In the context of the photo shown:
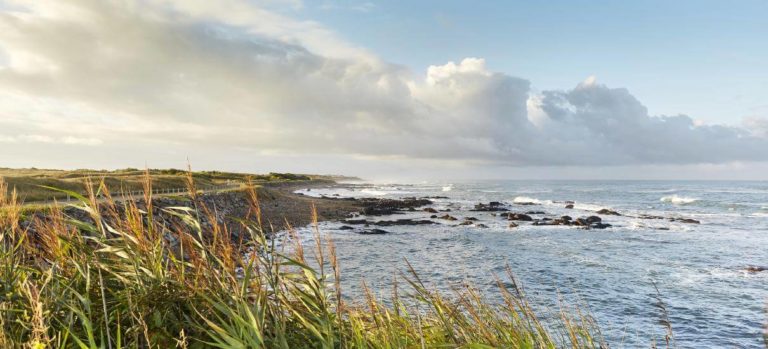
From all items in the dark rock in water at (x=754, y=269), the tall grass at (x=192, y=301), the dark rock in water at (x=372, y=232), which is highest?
the tall grass at (x=192, y=301)

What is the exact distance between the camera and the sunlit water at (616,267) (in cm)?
1347

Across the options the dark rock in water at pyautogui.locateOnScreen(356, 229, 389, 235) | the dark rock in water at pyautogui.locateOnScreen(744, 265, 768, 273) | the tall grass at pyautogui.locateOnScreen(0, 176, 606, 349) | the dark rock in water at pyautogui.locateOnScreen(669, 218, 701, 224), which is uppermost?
the tall grass at pyautogui.locateOnScreen(0, 176, 606, 349)

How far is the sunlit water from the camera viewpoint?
13.5 m

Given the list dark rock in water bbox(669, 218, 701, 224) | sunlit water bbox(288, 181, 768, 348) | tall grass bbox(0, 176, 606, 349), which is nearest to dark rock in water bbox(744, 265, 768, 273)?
sunlit water bbox(288, 181, 768, 348)

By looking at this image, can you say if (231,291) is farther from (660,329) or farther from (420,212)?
(420,212)

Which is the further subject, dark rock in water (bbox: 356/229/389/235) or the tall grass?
dark rock in water (bbox: 356/229/389/235)

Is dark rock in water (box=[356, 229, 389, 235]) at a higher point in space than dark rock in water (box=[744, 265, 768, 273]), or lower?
higher

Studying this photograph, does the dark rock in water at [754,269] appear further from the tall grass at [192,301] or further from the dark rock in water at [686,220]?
the dark rock in water at [686,220]

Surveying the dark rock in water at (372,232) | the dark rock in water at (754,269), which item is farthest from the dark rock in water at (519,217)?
the dark rock in water at (754,269)

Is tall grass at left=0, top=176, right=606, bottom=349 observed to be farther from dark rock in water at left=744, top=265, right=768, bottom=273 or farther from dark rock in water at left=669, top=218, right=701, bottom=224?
dark rock in water at left=669, top=218, right=701, bottom=224

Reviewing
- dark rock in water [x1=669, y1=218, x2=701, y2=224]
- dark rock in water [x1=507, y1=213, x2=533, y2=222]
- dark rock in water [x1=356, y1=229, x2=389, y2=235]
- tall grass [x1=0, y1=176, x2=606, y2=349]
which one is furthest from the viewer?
dark rock in water [x1=507, y1=213, x2=533, y2=222]

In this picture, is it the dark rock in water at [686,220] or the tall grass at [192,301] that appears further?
the dark rock in water at [686,220]

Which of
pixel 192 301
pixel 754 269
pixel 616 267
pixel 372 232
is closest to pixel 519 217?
pixel 372 232

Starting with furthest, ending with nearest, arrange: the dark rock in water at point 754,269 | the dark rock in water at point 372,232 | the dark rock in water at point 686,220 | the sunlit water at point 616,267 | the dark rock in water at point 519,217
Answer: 1. the dark rock in water at point 519,217
2. the dark rock in water at point 686,220
3. the dark rock in water at point 372,232
4. the dark rock in water at point 754,269
5. the sunlit water at point 616,267
